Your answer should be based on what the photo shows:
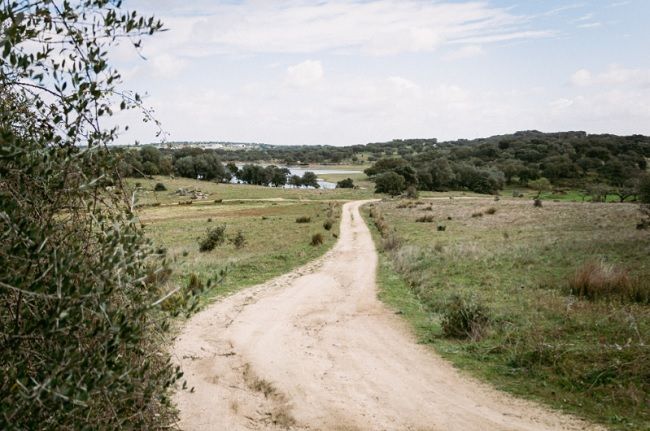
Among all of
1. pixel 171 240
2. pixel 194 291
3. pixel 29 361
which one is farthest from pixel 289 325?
pixel 171 240

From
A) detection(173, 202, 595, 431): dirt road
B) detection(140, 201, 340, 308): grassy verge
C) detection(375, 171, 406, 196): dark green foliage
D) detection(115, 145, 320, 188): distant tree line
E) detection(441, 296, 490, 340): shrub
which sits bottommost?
detection(140, 201, 340, 308): grassy verge

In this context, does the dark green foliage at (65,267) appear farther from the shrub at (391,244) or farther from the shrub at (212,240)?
the shrub at (212,240)

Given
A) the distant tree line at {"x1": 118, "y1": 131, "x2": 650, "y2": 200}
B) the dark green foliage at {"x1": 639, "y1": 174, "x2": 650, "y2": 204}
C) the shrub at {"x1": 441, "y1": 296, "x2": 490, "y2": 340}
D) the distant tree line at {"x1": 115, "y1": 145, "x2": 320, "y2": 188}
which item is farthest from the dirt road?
the distant tree line at {"x1": 115, "y1": 145, "x2": 320, "y2": 188}

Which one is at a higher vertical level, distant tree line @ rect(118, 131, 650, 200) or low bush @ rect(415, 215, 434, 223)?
distant tree line @ rect(118, 131, 650, 200)

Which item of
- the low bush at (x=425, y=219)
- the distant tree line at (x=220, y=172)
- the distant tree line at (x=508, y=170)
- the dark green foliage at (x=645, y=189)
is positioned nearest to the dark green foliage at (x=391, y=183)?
the distant tree line at (x=508, y=170)

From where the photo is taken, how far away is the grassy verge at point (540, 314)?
904 cm

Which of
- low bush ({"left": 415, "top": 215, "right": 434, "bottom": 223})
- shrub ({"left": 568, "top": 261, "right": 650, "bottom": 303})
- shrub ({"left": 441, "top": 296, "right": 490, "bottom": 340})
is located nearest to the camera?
shrub ({"left": 441, "top": 296, "right": 490, "bottom": 340})

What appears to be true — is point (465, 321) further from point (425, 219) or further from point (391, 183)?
point (391, 183)

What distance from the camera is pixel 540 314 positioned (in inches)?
517

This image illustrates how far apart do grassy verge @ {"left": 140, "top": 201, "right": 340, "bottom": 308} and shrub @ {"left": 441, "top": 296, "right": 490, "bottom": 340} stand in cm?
618

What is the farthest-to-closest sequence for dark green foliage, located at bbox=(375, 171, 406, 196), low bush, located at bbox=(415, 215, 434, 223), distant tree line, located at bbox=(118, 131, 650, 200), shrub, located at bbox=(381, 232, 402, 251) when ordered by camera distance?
distant tree line, located at bbox=(118, 131, 650, 200)
dark green foliage, located at bbox=(375, 171, 406, 196)
low bush, located at bbox=(415, 215, 434, 223)
shrub, located at bbox=(381, 232, 402, 251)

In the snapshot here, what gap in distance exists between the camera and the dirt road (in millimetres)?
8242

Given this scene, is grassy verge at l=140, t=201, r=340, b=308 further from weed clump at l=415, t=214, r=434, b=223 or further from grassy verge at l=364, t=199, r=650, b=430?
weed clump at l=415, t=214, r=434, b=223

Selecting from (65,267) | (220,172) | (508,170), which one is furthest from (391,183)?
(65,267)
